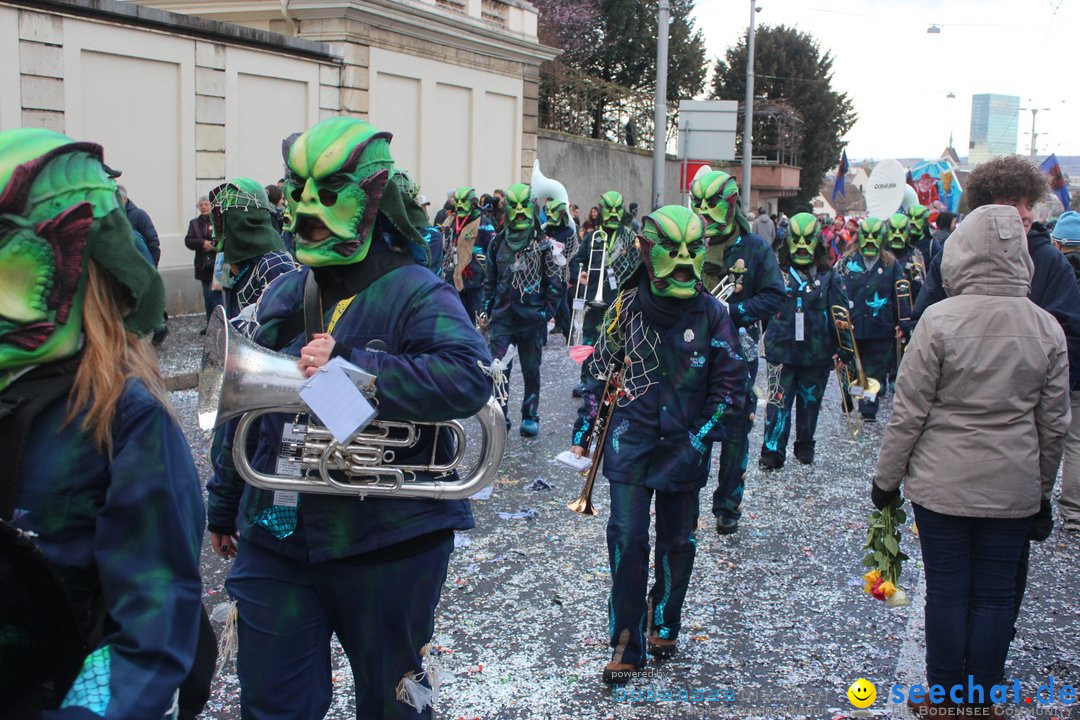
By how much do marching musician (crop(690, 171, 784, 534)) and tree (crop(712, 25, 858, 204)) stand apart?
43345mm

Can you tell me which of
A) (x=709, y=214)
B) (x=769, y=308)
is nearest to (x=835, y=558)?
(x=769, y=308)

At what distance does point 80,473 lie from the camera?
1913mm

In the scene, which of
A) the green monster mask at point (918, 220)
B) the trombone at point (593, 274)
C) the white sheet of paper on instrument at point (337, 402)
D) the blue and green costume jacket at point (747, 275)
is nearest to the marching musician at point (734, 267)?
the blue and green costume jacket at point (747, 275)

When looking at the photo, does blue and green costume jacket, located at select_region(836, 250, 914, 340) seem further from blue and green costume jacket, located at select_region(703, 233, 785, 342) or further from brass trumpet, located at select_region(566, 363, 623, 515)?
brass trumpet, located at select_region(566, 363, 623, 515)

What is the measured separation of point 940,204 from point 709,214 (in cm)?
1145

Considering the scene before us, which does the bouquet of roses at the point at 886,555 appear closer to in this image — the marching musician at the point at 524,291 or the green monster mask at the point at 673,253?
the green monster mask at the point at 673,253

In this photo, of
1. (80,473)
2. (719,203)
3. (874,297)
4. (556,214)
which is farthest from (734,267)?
(80,473)

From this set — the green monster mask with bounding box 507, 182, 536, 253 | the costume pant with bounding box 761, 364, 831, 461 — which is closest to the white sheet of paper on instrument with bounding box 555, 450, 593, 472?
the costume pant with bounding box 761, 364, 831, 461

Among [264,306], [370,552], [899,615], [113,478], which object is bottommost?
[899,615]

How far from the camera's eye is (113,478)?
6.25 ft

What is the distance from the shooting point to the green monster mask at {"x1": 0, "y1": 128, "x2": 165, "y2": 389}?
1901mm

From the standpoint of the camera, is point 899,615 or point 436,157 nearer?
point 899,615

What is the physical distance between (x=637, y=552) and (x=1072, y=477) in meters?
3.64

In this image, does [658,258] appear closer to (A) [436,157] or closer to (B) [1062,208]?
(B) [1062,208]
